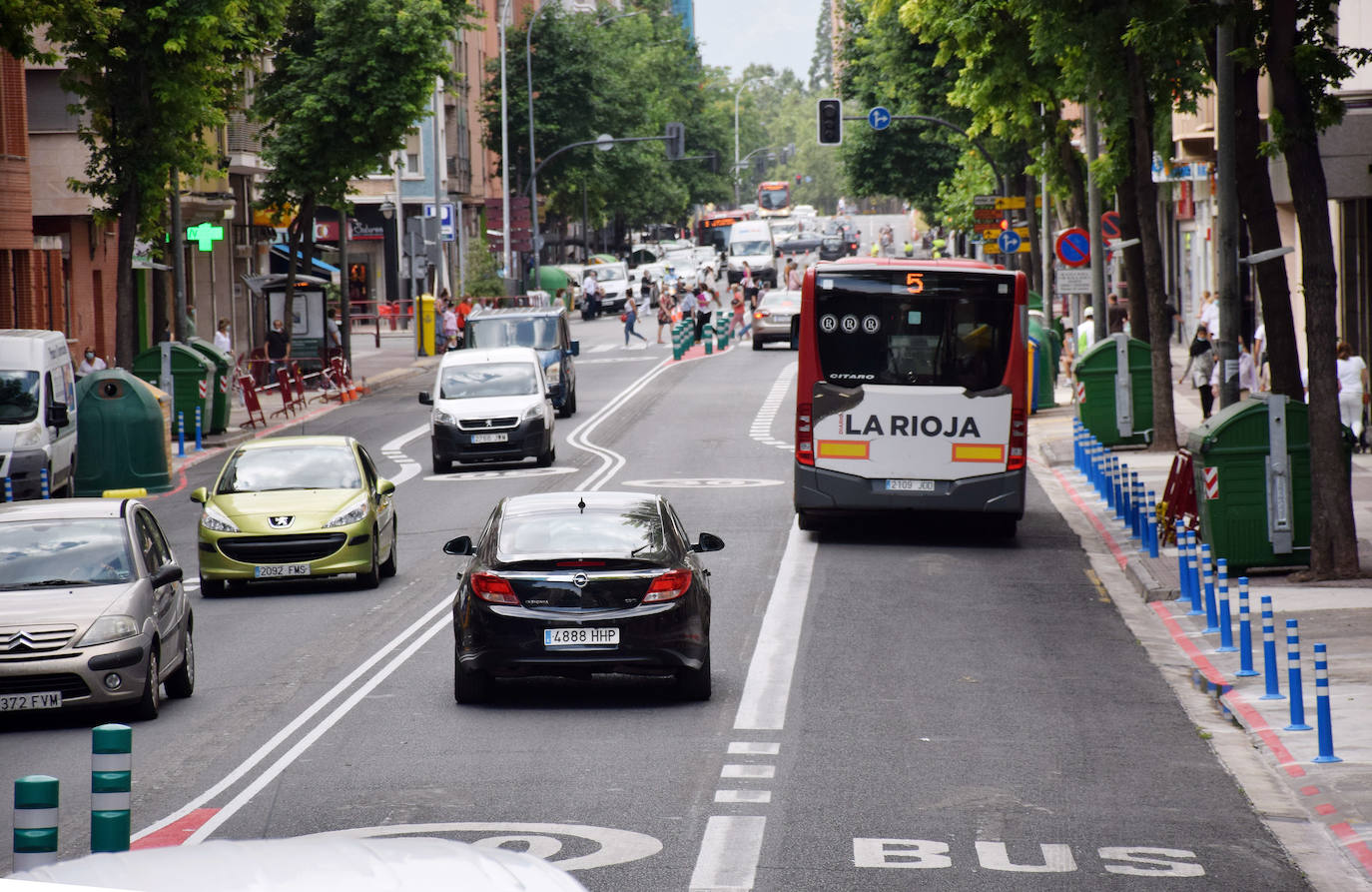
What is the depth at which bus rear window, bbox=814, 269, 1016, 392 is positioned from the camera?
2223 cm

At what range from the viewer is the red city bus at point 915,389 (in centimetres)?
2217

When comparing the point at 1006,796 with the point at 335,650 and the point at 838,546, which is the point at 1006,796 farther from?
the point at 838,546

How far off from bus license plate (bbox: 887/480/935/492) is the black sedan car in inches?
341

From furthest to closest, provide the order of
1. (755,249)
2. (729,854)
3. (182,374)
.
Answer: (755,249), (182,374), (729,854)

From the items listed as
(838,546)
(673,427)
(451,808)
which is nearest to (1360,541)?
(838,546)

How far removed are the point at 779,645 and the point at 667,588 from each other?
306cm

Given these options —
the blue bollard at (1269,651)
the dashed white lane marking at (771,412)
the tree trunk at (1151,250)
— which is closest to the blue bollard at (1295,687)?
the blue bollard at (1269,651)

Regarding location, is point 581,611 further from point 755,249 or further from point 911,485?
point 755,249

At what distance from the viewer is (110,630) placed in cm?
1344

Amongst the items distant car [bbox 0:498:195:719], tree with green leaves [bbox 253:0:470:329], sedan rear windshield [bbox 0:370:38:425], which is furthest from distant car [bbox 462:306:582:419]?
distant car [bbox 0:498:195:719]

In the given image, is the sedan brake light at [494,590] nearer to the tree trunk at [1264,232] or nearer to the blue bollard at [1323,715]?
the blue bollard at [1323,715]

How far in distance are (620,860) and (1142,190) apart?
2072 cm

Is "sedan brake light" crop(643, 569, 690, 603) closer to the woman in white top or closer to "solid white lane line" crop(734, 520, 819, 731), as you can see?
"solid white lane line" crop(734, 520, 819, 731)

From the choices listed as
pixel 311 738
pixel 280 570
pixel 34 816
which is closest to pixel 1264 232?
pixel 280 570
